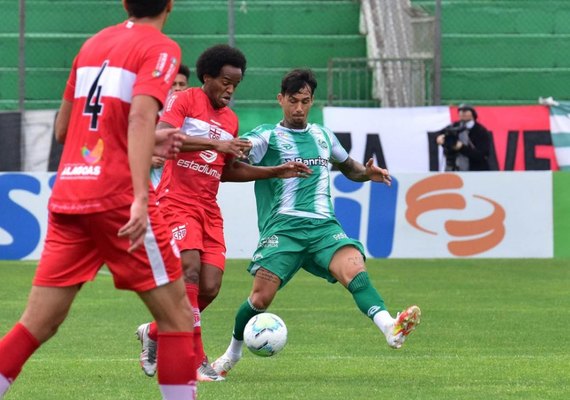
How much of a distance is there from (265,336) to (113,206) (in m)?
2.97

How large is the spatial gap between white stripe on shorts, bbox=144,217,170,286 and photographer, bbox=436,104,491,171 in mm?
13291

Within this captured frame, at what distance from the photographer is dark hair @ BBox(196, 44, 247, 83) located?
Answer: 27.5 feet

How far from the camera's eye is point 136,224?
17.6 feet

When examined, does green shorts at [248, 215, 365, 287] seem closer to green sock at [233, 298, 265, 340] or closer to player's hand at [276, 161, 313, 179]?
green sock at [233, 298, 265, 340]

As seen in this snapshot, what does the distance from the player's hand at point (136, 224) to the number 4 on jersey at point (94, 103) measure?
18.8 inches

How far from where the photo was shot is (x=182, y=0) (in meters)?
24.2

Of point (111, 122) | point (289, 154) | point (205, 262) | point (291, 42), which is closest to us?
point (111, 122)

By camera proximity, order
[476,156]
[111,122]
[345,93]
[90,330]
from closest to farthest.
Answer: [111,122] < [90,330] < [476,156] < [345,93]

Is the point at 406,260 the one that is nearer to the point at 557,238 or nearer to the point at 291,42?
the point at 557,238

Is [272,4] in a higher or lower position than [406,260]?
higher

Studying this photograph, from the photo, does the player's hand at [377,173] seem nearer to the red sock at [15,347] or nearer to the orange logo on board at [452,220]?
the red sock at [15,347]

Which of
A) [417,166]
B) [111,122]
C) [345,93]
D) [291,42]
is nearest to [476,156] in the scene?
[417,166]

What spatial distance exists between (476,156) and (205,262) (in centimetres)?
1080

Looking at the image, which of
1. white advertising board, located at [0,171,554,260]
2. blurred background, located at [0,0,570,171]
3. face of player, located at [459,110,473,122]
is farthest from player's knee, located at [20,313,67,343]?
blurred background, located at [0,0,570,171]
